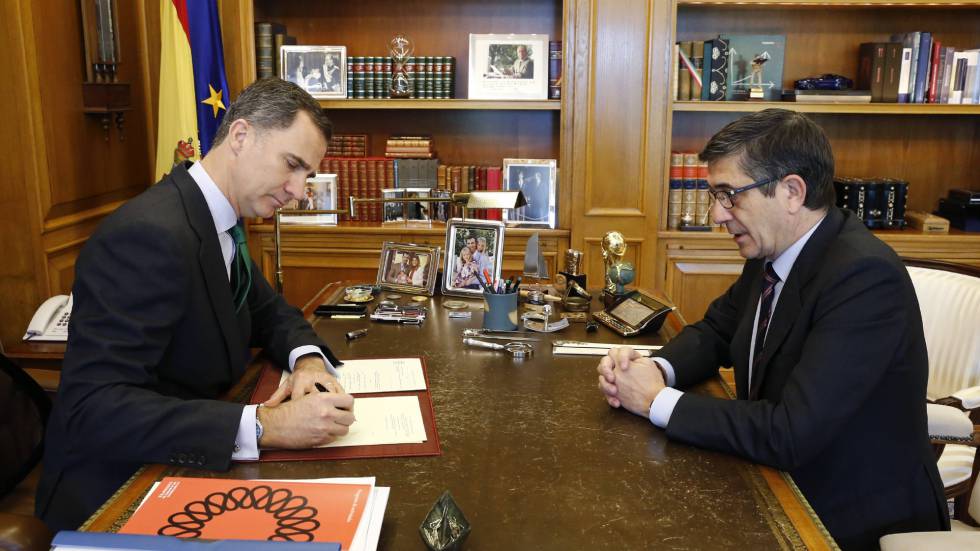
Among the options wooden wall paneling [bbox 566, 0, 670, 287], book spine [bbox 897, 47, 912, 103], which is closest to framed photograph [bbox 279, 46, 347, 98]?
wooden wall paneling [bbox 566, 0, 670, 287]

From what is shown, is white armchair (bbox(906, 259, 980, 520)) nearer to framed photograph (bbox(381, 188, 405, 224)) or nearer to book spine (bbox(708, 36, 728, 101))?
book spine (bbox(708, 36, 728, 101))

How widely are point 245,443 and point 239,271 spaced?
643mm

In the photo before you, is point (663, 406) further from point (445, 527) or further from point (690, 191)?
point (690, 191)

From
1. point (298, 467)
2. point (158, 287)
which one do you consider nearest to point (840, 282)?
point (298, 467)

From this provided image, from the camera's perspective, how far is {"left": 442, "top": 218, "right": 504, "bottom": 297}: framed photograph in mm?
2666

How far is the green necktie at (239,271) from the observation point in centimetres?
198

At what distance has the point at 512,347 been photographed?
208 cm

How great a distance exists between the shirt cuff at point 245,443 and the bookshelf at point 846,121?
3.02 m

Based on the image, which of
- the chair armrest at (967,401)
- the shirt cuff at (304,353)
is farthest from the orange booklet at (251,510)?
the chair armrest at (967,401)

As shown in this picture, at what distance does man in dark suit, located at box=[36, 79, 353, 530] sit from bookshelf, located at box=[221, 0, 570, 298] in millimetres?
2233

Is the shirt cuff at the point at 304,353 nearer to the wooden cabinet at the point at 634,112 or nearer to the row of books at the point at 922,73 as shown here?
the wooden cabinet at the point at 634,112

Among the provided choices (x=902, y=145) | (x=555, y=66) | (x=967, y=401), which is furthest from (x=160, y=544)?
(x=902, y=145)

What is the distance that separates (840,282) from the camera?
1.60 meters

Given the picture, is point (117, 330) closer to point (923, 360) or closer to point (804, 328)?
point (804, 328)
